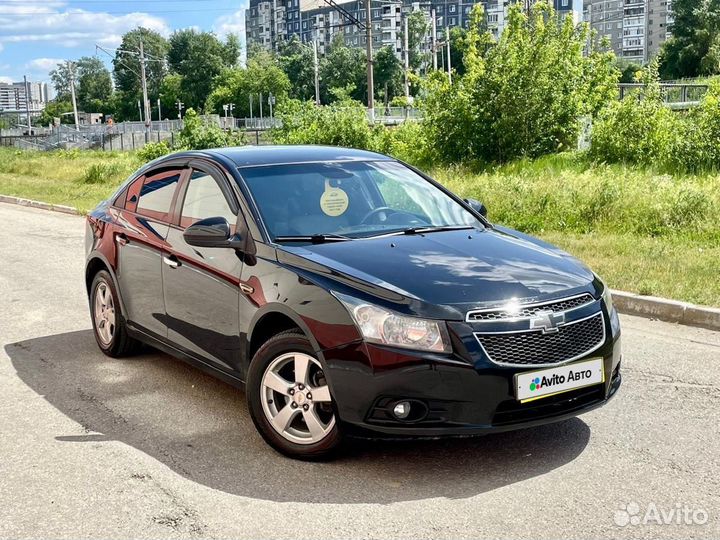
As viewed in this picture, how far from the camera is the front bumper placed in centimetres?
426

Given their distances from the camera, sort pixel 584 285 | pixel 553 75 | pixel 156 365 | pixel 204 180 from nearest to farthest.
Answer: pixel 584 285 → pixel 204 180 → pixel 156 365 → pixel 553 75

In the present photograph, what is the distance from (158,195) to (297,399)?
2.35 metres

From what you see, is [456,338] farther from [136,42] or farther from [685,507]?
[136,42]

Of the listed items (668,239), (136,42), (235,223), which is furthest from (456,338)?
(136,42)

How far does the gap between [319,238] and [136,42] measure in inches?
6281

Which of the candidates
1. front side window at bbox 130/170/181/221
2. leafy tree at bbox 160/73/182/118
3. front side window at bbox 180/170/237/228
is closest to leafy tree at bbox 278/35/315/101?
leafy tree at bbox 160/73/182/118

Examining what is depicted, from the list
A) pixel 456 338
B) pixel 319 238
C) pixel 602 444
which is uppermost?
pixel 319 238

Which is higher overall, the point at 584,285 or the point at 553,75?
the point at 553,75

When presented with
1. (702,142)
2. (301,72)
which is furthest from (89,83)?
(702,142)

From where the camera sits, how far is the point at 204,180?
19.4ft

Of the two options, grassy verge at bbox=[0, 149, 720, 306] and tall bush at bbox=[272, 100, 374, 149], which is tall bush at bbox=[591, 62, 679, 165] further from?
tall bush at bbox=[272, 100, 374, 149]

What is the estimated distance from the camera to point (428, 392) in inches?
169

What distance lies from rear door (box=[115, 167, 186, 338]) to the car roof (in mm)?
437

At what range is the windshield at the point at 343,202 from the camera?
5375 millimetres
